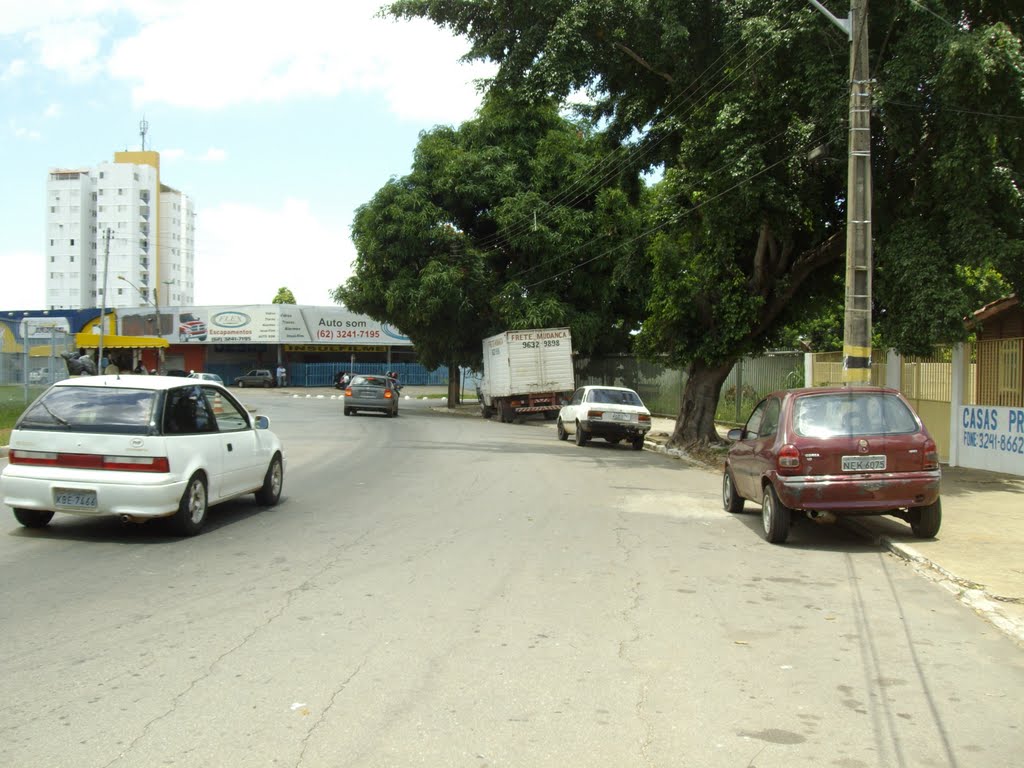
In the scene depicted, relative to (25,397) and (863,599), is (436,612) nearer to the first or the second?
(863,599)

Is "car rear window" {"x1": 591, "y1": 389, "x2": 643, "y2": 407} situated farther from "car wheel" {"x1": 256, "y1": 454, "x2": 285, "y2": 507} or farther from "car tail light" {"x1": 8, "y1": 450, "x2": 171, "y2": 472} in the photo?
"car tail light" {"x1": 8, "y1": 450, "x2": 171, "y2": 472}

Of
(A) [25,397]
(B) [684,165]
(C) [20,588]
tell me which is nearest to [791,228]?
(B) [684,165]

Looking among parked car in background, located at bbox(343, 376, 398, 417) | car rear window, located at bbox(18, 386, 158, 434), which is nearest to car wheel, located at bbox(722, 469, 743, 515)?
car rear window, located at bbox(18, 386, 158, 434)

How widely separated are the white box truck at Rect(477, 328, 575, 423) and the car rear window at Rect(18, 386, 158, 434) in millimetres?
24973

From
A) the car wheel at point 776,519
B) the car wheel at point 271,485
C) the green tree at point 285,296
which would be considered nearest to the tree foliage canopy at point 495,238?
the car wheel at point 271,485

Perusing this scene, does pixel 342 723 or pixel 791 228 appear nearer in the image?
pixel 342 723

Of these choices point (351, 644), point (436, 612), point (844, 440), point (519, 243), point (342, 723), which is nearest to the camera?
point (342, 723)

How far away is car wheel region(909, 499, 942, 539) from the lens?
9.79 metres

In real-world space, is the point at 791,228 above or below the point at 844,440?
above

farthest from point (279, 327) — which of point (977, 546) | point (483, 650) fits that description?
point (483, 650)

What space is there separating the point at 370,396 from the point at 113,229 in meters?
91.8

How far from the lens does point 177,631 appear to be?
→ 612 centimetres

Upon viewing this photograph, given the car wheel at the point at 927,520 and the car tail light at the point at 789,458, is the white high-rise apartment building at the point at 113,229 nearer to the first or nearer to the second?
the car tail light at the point at 789,458

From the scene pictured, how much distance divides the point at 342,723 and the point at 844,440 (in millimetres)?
6619
